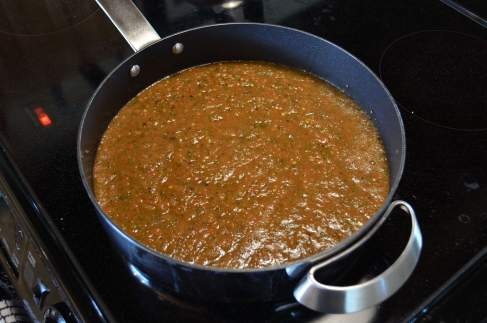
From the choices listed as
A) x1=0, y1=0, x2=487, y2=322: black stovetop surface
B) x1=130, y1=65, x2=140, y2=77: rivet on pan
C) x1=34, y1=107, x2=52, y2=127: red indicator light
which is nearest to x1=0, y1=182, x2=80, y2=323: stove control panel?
x1=0, y1=0, x2=487, y2=322: black stovetop surface

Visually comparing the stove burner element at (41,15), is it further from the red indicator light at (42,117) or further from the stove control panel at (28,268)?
the stove control panel at (28,268)

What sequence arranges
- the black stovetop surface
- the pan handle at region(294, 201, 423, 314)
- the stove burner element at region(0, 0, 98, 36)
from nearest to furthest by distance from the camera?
1. the pan handle at region(294, 201, 423, 314)
2. the black stovetop surface
3. the stove burner element at region(0, 0, 98, 36)

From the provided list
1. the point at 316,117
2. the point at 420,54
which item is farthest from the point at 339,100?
the point at 420,54

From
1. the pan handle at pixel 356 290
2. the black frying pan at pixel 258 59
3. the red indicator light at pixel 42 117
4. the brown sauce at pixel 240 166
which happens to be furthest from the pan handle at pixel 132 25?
the pan handle at pixel 356 290

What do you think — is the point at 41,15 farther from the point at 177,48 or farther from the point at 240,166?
the point at 240,166

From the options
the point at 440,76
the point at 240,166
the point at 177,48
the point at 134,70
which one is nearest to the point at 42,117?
the point at 134,70

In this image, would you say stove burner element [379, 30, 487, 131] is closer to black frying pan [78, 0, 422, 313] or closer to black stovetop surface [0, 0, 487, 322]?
black stovetop surface [0, 0, 487, 322]

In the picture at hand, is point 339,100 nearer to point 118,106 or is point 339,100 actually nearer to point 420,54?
point 420,54
